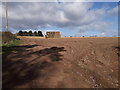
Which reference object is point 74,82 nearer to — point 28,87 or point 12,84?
point 28,87

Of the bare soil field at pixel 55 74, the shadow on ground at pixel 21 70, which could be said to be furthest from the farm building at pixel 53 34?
the shadow on ground at pixel 21 70

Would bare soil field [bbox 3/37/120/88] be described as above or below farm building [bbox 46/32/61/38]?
below

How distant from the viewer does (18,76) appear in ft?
13.0

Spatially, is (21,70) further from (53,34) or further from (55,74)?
(53,34)

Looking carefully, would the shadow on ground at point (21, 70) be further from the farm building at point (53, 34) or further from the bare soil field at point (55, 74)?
the farm building at point (53, 34)

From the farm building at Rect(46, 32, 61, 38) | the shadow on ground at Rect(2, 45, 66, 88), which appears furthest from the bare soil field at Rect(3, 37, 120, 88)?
the farm building at Rect(46, 32, 61, 38)

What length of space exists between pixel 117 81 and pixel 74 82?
241 cm

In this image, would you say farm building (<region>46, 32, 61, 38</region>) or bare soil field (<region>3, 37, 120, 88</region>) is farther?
farm building (<region>46, 32, 61, 38</region>)

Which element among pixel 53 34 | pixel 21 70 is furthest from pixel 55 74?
pixel 53 34

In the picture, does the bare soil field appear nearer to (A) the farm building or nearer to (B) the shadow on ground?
(B) the shadow on ground

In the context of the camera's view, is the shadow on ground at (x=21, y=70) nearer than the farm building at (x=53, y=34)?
Yes

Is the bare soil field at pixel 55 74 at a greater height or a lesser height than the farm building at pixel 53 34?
lesser

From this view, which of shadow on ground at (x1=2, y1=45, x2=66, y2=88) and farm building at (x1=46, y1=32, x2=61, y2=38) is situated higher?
farm building at (x1=46, y1=32, x2=61, y2=38)

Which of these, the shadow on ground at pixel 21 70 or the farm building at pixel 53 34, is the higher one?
the farm building at pixel 53 34
